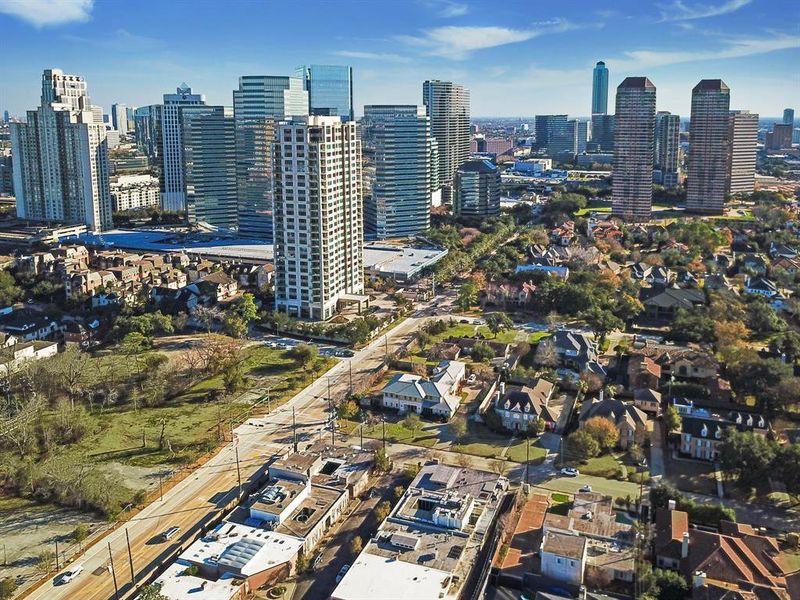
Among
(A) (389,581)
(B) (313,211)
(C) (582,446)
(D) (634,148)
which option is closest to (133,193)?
(B) (313,211)

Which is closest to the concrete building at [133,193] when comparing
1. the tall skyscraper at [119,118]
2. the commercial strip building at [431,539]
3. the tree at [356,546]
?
the commercial strip building at [431,539]

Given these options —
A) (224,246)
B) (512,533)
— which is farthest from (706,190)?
(512,533)

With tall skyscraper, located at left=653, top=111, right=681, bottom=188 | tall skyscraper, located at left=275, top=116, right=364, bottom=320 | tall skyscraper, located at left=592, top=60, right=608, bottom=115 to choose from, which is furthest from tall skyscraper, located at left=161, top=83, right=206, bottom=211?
tall skyscraper, located at left=592, top=60, right=608, bottom=115

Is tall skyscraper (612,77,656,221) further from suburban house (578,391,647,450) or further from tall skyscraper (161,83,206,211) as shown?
suburban house (578,391,647,450)

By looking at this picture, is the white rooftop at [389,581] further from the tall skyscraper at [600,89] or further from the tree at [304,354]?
the tall skyscraper at [600,89]

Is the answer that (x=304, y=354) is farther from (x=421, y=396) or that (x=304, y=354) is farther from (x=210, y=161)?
(x=210, y=161)
